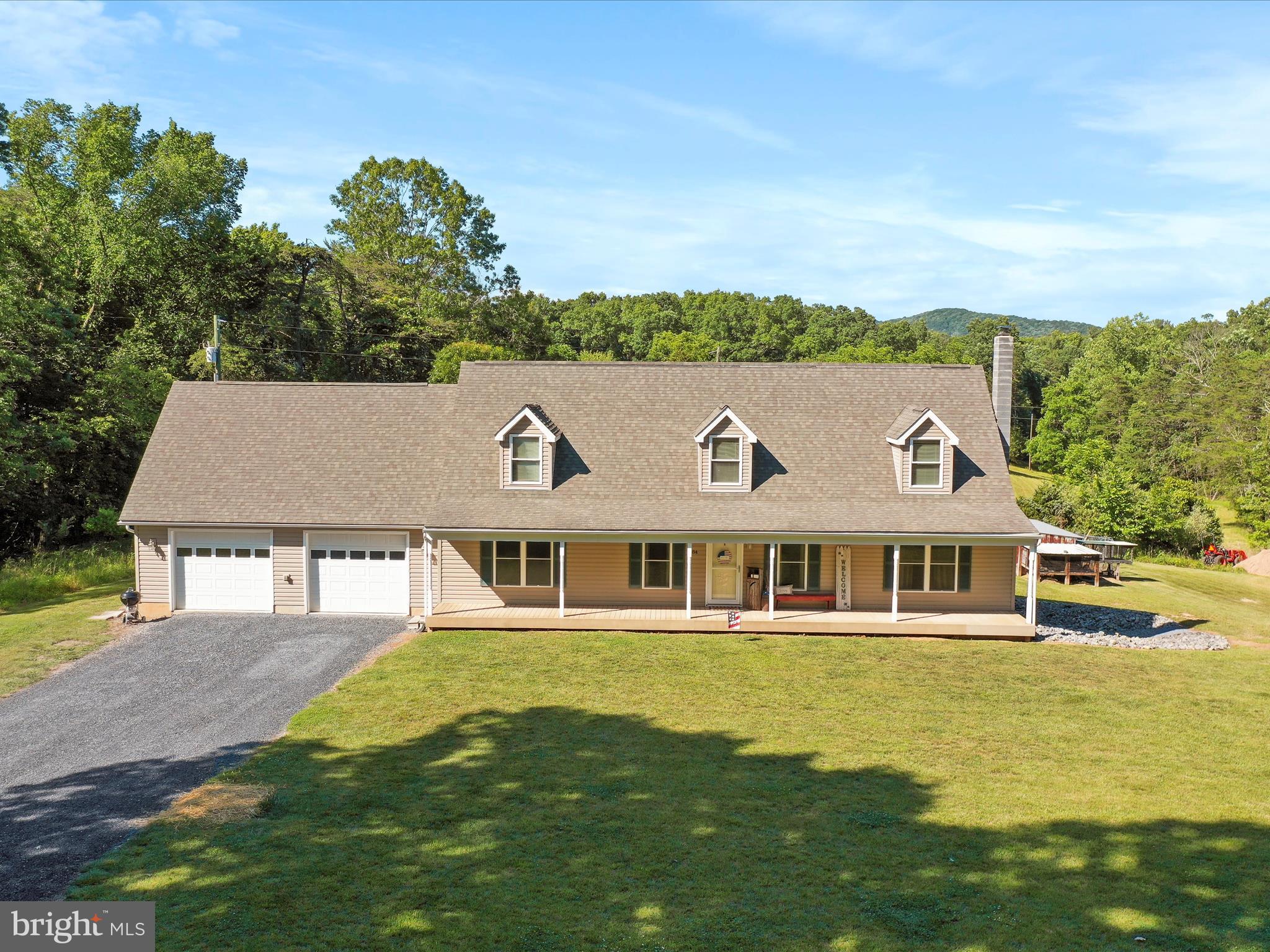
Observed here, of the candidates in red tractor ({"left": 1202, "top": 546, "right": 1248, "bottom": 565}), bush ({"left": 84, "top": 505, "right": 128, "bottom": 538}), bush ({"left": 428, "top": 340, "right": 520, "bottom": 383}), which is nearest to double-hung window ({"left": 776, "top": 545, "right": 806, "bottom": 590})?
bush ({"left": 84, "top": 505, "right": 128, "bottom": 538})

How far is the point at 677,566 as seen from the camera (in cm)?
2319

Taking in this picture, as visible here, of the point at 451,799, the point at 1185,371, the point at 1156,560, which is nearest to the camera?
the point at 451,799

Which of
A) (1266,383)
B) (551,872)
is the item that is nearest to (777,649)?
(551,872)

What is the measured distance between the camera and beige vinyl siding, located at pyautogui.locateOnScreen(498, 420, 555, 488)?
23.4 metres

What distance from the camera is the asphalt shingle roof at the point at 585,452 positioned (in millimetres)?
22422

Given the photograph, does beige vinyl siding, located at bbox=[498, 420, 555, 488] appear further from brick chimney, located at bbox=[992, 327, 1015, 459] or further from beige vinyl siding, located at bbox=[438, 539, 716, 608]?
brick chimney, located at bbox=[992, 327, 1015, 459]

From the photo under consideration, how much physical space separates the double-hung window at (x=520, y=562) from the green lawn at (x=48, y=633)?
9.45 metres

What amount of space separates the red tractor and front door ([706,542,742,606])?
3449 cm

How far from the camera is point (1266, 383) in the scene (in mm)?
63531

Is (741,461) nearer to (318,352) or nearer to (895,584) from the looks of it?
(895,584)

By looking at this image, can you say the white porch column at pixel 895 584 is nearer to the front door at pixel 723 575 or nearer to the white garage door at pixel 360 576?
the front door at pixel 723 575

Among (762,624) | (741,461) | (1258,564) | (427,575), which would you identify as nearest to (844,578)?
(762,624)

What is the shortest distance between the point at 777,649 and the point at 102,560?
22723 millimetres

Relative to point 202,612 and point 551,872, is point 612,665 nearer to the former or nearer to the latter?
point 551,872
